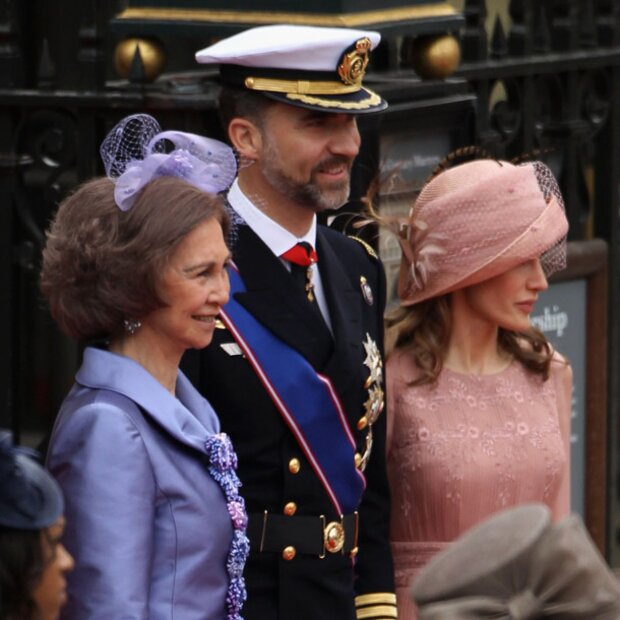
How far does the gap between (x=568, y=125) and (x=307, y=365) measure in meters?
2.55

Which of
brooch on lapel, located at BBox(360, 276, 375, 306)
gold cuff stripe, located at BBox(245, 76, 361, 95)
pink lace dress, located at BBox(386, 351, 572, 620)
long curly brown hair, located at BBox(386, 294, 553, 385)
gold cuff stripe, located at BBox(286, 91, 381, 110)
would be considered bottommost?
pink lace dress, located at BBox(386, 351, 572, 620)

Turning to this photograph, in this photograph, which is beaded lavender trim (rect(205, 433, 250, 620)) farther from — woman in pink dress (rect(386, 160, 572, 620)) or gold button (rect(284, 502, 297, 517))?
woman in pink dress (rect(386, 160, 572, 620))

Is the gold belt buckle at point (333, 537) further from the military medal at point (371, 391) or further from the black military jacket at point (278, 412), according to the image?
the military medal at point (371, 391)

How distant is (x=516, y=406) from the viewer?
4520 mm

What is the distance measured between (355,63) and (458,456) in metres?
0.90

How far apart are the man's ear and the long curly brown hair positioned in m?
0.68

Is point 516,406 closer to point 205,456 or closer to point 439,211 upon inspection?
point 439,211

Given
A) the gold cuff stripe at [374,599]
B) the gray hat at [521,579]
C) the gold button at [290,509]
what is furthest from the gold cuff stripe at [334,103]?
the gray hat at [521,579]

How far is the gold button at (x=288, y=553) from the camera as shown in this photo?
3.96m

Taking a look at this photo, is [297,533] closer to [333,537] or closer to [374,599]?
[333,537]

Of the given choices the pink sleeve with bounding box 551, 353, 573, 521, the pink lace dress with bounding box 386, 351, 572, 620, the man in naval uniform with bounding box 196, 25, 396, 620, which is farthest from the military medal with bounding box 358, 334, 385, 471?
the pink sleeve with bounding box 551, 353, 573, 521

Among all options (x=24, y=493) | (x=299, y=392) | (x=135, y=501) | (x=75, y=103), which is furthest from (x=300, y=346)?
(x=75, y=103)

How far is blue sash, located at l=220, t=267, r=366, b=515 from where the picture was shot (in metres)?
3.95

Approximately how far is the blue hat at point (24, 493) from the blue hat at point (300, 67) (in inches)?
52.9
